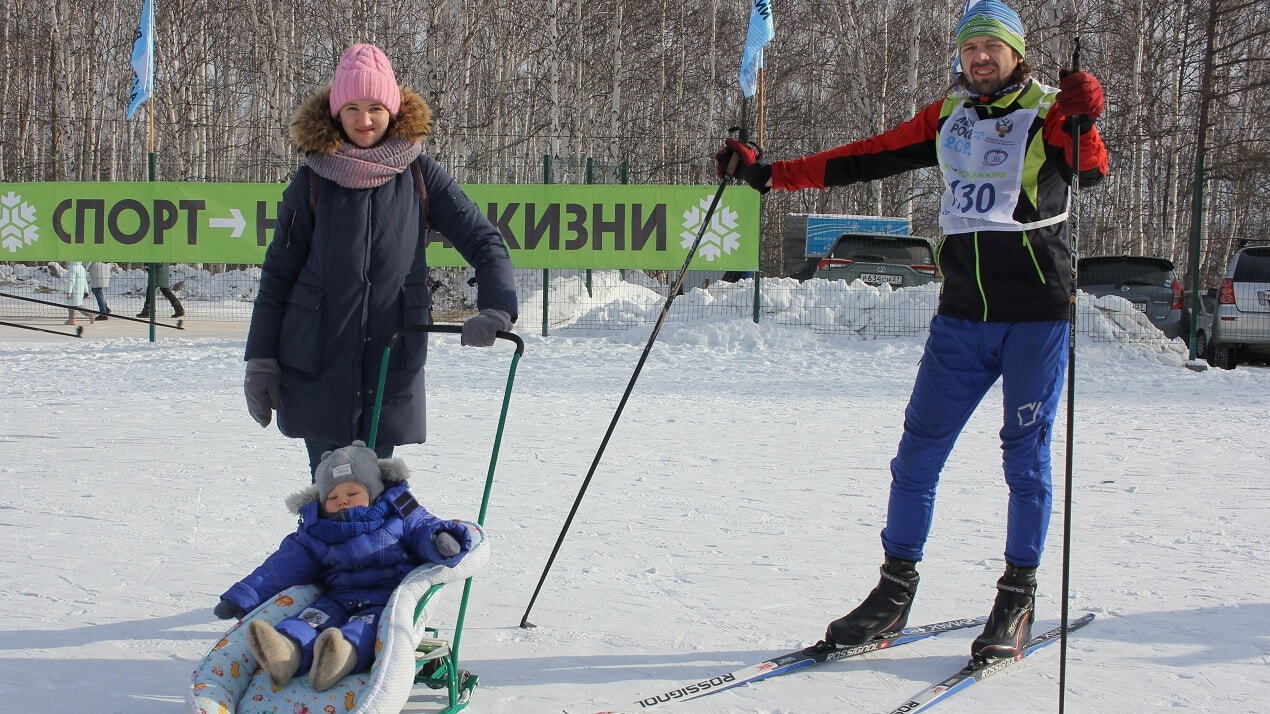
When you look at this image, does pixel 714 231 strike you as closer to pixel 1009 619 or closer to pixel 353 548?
pixel 1009 619

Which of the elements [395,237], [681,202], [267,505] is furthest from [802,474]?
[681,202]

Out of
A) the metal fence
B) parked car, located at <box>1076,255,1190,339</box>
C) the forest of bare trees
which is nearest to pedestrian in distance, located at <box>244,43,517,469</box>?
the metal fence

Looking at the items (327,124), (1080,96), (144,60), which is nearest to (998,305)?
(1080,96)

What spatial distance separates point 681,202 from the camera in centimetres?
1178

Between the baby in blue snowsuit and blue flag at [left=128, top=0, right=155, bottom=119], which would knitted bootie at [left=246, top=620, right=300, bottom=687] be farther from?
blue flag at [left=128, top=0, right=155, bottom=119]

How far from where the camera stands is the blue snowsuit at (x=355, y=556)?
2.61m

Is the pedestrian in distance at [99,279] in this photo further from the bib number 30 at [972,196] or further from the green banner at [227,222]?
the bib number 30 at [972,196]

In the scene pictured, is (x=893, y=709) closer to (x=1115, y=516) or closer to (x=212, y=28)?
(x=1115, y=516)

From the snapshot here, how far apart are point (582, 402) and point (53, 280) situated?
19.2 metres

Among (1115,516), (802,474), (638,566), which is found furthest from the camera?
(802,474)

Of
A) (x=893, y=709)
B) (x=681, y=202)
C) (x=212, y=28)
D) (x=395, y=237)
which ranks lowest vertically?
(x=893, y=709)

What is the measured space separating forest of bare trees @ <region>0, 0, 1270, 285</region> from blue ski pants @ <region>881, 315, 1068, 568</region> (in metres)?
11.5

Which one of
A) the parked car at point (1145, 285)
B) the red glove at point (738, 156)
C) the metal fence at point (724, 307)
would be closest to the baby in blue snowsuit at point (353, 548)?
the red glove at point (738, 156)

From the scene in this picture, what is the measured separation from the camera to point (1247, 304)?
38.2 feet
